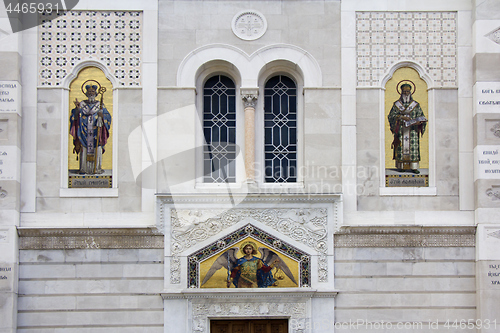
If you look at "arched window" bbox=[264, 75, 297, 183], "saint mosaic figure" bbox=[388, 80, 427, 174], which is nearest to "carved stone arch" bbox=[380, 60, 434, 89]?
"saint mosaic figure" bbox=[388, 80, 427, 174]

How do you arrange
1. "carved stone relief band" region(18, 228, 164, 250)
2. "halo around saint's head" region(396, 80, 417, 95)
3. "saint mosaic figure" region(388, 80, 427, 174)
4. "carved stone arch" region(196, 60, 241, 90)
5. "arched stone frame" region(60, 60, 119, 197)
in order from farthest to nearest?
A: "carved stone arch" region(196, 60, 241, 90)
"halo around saint's head" region(396, 80, 417, 95)
"saint mosaic figure" region(388, 80, 427, 174)
"arched stone frame" region(60, 60, 119, 197)
"carved stone relief band" region(18, 228, 164, 250)

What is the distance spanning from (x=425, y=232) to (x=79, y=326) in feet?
24.0

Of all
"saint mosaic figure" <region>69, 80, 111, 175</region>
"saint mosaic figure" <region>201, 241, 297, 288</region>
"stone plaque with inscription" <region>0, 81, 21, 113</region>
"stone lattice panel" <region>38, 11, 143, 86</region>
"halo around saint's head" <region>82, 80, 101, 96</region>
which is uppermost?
"stone lattice panel" <region>38, 11, 143, 86</region>

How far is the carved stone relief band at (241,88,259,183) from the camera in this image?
14695 mm

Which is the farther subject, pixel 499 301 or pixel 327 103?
pixel 327 103

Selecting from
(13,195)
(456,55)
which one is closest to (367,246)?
(456,55)

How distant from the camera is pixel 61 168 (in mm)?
14531

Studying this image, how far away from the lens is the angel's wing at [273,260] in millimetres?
14211

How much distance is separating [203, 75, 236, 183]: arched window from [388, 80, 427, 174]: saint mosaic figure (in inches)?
136

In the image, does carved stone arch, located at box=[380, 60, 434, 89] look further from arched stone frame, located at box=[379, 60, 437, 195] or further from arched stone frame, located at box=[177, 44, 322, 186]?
arched stone frame, located at box=[177, 44, 322, 186]

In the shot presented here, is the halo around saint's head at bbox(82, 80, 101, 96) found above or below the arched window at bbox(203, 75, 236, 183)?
above

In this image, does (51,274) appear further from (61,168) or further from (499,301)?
(499,301)

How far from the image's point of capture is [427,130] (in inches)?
583

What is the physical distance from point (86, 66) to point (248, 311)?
6.28m
